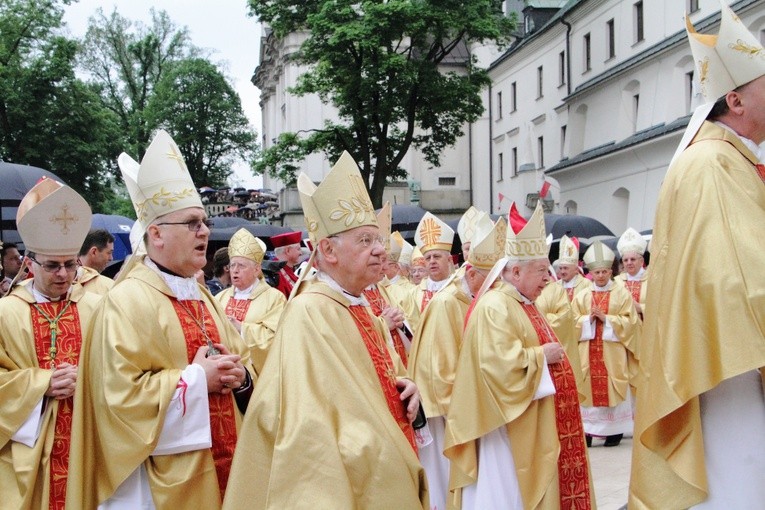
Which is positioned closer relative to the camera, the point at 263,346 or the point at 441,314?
the point at 441,314

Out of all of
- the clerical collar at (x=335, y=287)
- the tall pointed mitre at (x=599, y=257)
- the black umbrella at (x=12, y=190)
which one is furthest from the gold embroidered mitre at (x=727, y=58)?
the tall pointed mitre at (x=599, y=257)

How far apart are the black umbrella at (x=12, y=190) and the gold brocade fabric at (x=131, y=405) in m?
6.00

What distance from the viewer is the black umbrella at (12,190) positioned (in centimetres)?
1010

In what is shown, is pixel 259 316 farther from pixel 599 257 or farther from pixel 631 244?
pixel 631 244

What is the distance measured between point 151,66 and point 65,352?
1890 inches

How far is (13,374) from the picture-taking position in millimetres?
4824

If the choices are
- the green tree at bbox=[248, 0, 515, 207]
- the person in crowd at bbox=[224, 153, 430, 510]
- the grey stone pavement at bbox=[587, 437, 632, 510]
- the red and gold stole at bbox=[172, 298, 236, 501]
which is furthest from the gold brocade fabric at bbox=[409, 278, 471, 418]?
the green tree at bbox=[248, 0, 515, 207]

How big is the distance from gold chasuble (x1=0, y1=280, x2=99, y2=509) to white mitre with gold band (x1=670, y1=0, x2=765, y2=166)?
341cm

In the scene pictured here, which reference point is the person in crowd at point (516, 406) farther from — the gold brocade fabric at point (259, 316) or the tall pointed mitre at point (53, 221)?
the gold brocade fabric at point (259, 316)

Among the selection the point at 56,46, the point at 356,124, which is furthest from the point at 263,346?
the point at 56,46

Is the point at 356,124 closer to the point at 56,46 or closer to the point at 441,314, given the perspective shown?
the point at 56,46

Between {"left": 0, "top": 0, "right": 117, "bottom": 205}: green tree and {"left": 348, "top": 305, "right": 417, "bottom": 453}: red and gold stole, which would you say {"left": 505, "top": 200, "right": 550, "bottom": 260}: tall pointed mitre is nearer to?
{"left": 348, "top": 305, "right": 417, "bottom": 453}: red and gold stole

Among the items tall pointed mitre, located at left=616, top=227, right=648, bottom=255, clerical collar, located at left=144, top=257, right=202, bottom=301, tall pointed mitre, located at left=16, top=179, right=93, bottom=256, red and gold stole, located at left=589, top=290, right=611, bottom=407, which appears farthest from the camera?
tall pointed mitre, located at left=616, top=227, right=648, bottom=255

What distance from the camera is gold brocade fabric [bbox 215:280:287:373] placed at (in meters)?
8.99
